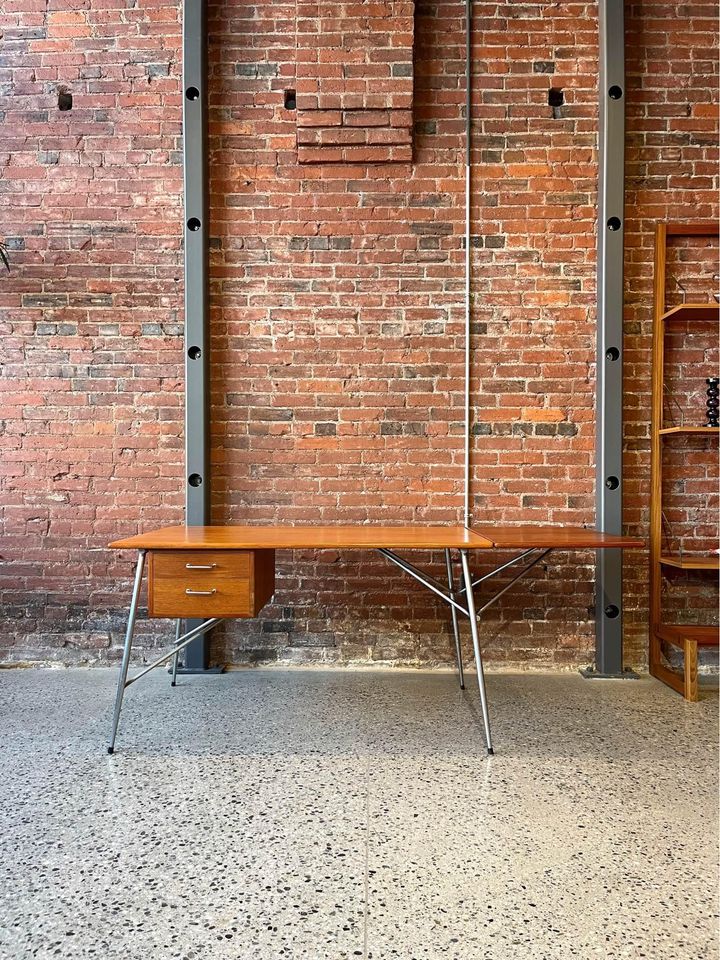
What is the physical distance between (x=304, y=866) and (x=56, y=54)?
3871 mm

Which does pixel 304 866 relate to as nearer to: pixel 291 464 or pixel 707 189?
pixel 291 464

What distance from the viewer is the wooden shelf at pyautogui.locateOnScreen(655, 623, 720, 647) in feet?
8.91

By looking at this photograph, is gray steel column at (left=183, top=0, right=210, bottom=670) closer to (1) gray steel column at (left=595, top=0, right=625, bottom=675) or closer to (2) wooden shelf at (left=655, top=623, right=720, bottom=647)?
(1) gray steel column at (left=595, top=0, right=625, bottom=675)

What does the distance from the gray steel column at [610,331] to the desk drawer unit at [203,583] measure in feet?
6.04

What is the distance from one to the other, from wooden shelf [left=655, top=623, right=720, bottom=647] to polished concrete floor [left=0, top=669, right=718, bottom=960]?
0.87 ft

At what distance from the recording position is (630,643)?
3070mm

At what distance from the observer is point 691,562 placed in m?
2.84

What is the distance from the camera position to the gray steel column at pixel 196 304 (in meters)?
3.00

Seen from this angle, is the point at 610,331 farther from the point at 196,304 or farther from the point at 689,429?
the point at 196,304

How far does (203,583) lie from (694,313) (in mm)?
2657

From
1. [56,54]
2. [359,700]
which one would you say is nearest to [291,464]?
[359,700]

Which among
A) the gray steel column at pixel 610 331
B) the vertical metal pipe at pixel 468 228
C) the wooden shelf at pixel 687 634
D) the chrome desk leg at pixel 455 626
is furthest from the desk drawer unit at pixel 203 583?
the wooden shelf at pixel 687 634

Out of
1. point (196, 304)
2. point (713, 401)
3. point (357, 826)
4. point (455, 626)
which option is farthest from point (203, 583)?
point (713, 401)

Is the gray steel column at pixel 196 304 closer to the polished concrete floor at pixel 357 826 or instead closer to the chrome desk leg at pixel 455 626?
the polished concrete floor at pixel 357 826
